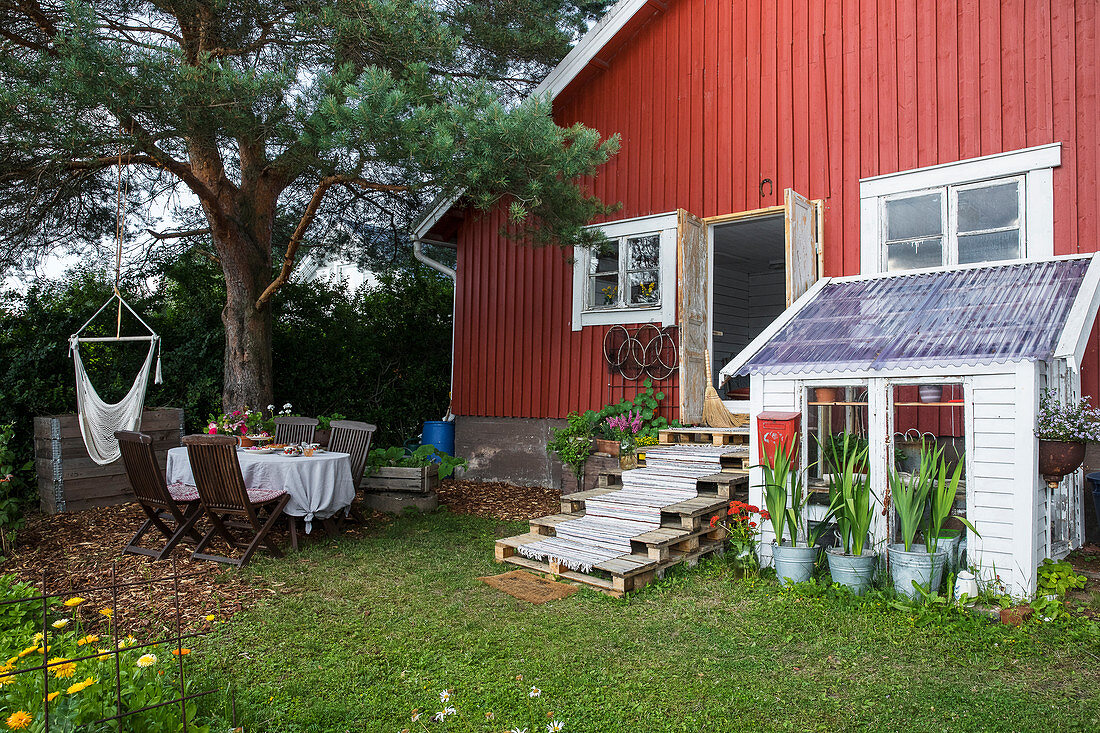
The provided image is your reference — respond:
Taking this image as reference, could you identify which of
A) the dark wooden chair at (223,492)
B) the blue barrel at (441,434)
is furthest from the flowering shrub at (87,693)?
the blue barrel at (441,434)

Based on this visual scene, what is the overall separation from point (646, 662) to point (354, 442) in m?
3.96

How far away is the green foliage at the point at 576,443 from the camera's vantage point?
7.05m

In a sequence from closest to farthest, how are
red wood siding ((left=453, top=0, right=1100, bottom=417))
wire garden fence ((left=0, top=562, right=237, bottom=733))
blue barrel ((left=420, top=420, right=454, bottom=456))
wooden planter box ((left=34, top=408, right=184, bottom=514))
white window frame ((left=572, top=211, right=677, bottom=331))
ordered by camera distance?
wire garden fence ((left=0, top=562, right=237, bottom=733)), red wood siding ((left=453, top=0, right=1100, bottom=417)), wooden planter box ((left=34, top=408, right=184, bottom=514)), white window frame ((left=572, top=211, right=677, bottom=331)), blue barrel ((left=420, top=420, right=454, bottom=456))

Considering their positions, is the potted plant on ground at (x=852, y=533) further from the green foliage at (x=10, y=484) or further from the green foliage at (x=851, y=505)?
the green foliage at (x=10, y=484)

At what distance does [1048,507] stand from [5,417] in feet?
28.2

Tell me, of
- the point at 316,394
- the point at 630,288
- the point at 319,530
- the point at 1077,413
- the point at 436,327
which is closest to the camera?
the point at 1077,413

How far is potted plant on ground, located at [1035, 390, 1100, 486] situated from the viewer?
375 centimetres

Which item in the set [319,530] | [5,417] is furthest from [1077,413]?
[5,417]

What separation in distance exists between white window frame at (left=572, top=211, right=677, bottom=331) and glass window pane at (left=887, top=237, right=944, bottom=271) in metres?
2.09

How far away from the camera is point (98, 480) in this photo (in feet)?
22.5

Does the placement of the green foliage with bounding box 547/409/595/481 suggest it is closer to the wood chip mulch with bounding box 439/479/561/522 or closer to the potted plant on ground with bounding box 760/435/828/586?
the wood chip mulch with bounding box 439/479/561/522

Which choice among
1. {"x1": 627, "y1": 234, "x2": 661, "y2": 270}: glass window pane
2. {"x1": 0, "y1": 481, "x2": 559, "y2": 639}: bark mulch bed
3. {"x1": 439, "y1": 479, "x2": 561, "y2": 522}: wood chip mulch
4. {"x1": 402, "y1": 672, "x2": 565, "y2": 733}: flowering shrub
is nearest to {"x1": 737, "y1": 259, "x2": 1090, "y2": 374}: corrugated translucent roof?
{"x1": 627, "y1": 234, "x2": 661, "y2": 270}: glass window pane

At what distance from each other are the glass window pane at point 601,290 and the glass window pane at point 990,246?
3.48 metres

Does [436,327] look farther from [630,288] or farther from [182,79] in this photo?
[182,79]
